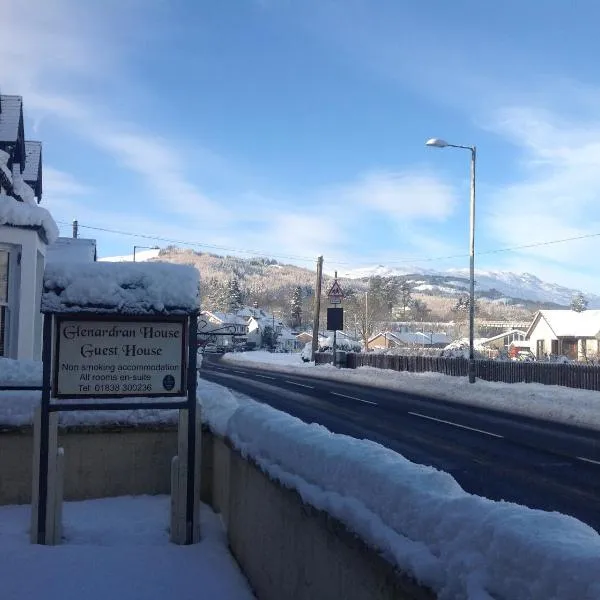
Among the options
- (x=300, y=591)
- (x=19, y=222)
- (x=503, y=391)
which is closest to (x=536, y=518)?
(x=300, y=591)

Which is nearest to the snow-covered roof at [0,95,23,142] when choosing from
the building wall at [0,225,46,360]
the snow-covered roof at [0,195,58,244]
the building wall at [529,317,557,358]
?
the snow-covered roof at [0,195,58,244]

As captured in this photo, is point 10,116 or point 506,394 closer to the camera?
point 10,116

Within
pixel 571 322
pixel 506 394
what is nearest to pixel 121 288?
pixel 506 394

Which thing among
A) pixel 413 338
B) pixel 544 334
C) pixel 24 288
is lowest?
pixel 413 338

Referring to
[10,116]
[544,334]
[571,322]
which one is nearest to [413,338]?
[544,334]

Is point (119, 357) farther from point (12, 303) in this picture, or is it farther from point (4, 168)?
point (4, 168)

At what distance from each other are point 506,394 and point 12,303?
1544 cm

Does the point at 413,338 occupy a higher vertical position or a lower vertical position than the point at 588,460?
higher

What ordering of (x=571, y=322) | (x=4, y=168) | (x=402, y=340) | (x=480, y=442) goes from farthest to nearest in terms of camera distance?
(x=402, y=340)
(x=571, y=322)
(x=4, y=168)
(x=480, y=442)

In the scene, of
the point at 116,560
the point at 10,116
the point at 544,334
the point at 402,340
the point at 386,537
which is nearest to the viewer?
the point at 386,537

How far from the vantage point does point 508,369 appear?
25.5 m

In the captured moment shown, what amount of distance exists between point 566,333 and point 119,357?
204ft

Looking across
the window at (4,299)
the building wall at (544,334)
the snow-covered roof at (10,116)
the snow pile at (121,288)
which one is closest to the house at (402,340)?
the building wall at (544,334)

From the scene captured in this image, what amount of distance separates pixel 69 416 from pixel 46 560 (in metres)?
1.95
